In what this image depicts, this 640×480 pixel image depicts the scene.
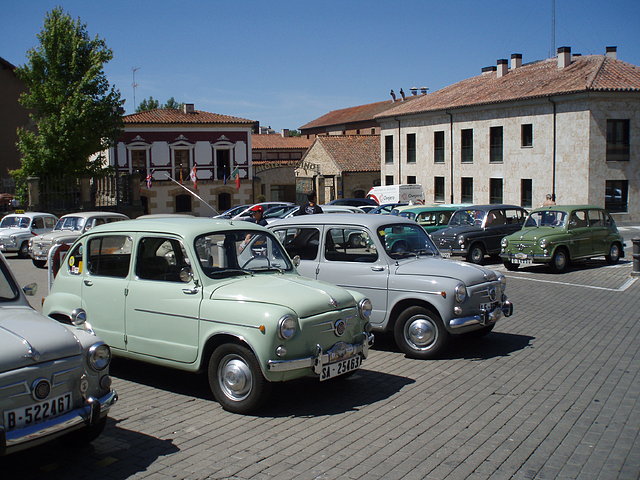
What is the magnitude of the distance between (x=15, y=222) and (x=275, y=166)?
37064 millimetres

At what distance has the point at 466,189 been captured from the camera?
141 ft

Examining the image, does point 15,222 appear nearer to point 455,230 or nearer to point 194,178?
point 455,230

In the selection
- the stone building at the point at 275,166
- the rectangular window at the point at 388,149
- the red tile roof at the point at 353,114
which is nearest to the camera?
the rectangular window at the point at 388,149

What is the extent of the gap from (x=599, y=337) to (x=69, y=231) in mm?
14914

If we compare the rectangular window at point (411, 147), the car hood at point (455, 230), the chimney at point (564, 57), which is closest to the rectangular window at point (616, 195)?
the chimney at point (564, 57)

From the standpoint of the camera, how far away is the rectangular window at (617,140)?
1362 inches

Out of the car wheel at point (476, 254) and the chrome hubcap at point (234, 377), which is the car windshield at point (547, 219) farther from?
the chrome hubcap at point (234, 377)

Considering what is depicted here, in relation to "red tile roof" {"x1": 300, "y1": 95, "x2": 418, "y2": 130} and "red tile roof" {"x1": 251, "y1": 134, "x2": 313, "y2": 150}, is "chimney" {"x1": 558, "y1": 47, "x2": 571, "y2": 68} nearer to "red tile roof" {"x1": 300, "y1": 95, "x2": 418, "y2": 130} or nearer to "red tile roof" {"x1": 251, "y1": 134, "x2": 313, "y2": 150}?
"red tile roof" {"x1": 300, "y1": 95, "x2": 418, "y2": 130}

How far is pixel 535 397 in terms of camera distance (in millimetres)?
6715

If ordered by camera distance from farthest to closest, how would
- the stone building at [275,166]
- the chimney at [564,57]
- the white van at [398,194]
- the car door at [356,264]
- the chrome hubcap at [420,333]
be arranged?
the stone building at [275,166] < the chimney at [564,57] < the white van at [398,194] < the car door at [356,264] < the chrome hubcap at [420,333]

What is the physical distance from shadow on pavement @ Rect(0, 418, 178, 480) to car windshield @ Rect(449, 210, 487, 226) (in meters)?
15.6

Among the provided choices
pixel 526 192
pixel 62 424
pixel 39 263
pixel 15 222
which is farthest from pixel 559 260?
pixel 526 192

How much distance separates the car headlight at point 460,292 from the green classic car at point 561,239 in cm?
923

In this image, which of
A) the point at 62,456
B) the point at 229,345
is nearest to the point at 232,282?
the point at 229,345
